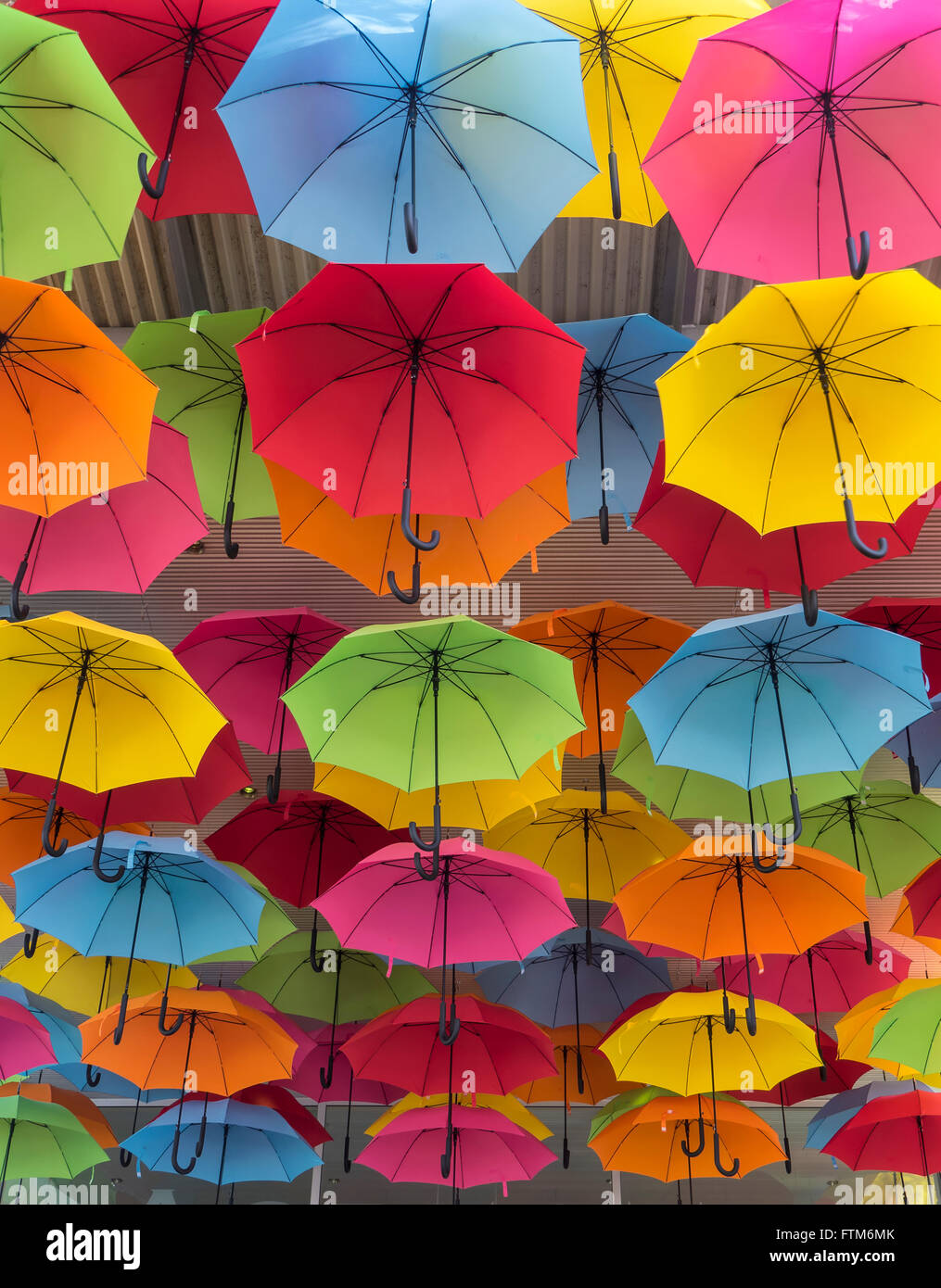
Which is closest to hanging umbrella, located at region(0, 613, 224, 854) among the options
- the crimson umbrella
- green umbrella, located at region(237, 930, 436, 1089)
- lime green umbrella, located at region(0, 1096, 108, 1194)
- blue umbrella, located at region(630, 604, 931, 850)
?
the crimson umbrella

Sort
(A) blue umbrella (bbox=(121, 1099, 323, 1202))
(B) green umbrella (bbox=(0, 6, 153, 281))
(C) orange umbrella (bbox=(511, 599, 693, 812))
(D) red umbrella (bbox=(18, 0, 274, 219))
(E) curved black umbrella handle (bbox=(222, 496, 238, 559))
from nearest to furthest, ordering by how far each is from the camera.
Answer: (B) green umbrella (bbox=(0, 6, 153, 281)) < (D) red umbrella (bbox=(18, 0, 274, 219)) < (E) curved black umbrella handle (bbox=(222, 496, 238, 559)) < (C) orange umbrella (bbox=(511, 599, 693, 812)) < (A) blue umbrella (bbox=(121, 1099, 323, 1202))

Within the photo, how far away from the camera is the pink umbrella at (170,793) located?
507 centimetres

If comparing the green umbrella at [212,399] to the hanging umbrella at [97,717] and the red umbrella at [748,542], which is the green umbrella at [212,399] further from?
the red umbrella at [748,542]

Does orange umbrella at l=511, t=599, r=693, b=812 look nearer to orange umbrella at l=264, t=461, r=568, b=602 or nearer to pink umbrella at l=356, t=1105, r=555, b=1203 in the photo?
orange umbrella at l=264, t=461, r=568, b=602

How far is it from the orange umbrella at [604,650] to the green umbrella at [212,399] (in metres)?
1.42

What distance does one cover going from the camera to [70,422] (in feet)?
11.7

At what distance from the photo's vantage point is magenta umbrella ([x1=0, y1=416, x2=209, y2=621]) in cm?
411

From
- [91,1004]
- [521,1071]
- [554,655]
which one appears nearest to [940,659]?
[554,655]

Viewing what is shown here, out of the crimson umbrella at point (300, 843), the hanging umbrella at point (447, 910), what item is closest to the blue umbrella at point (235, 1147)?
the crimson umbrella at point (300, 843)

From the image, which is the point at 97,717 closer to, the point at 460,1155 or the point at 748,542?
the point at 748,542

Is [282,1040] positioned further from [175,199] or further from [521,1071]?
[175,199]

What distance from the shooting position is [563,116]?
3182 mm

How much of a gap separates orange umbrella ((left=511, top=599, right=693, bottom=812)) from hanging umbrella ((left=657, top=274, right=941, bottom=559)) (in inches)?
58.1
